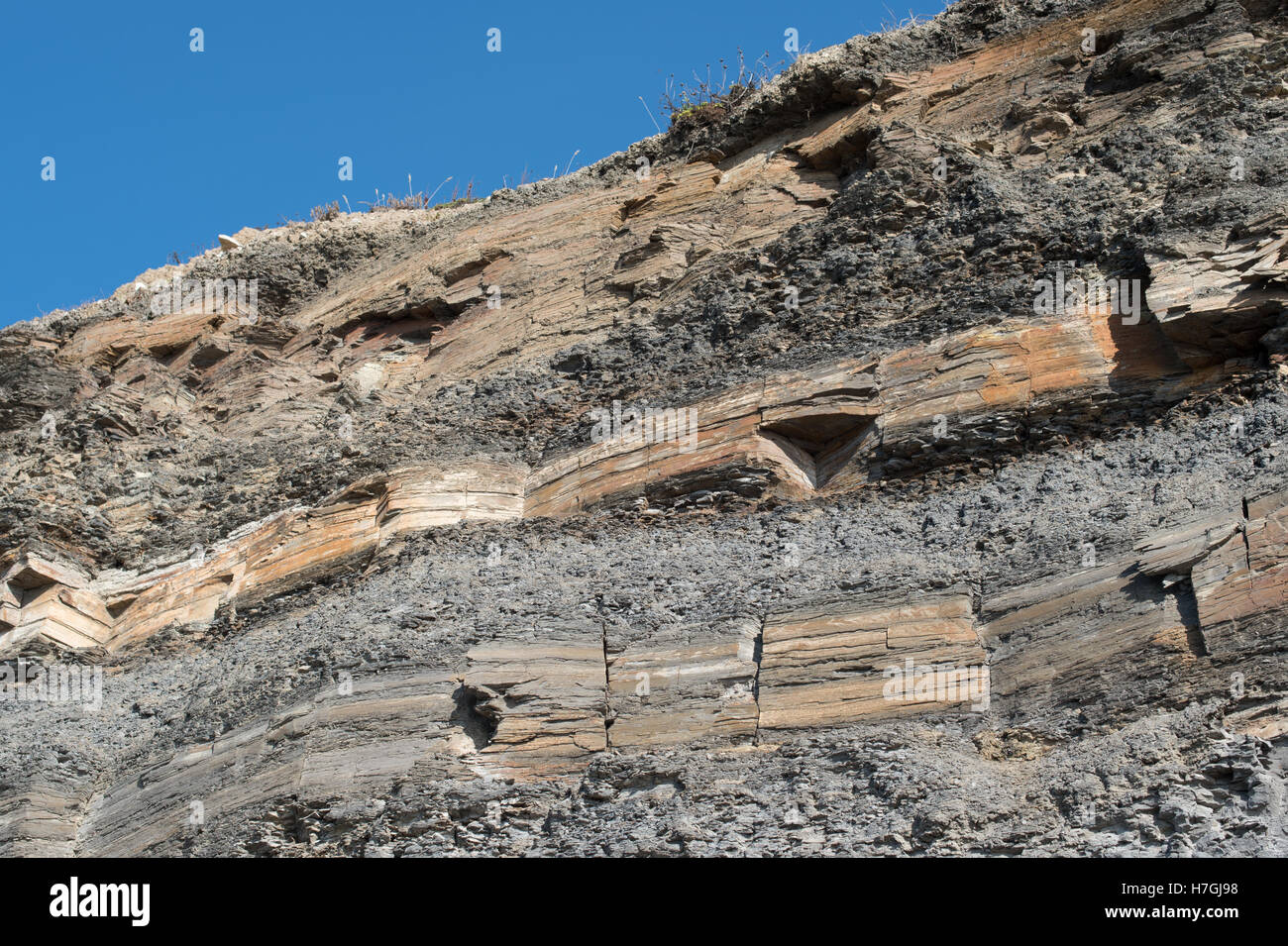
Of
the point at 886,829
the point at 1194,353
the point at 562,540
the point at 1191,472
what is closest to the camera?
the point at 886,829

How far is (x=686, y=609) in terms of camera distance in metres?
→ 10.7

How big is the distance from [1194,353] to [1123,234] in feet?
5.13

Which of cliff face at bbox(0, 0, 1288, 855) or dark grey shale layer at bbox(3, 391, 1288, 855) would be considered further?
cliff face at bbox(0, 0, 1288, 855)

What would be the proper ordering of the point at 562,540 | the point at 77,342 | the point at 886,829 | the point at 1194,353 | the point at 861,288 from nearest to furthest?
the point at 886,829 < the point at 1194,353 < the point at 562,540 < the point at 861,288 < the point at 77,342

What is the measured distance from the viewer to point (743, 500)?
12.1m

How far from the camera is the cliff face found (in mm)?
8922

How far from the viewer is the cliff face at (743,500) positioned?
8922mm

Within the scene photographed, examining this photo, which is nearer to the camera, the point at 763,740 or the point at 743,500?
the point at 763,740

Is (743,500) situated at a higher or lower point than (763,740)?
higher

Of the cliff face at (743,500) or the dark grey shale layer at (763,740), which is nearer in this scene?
the dark grey shale layer at (763,740)

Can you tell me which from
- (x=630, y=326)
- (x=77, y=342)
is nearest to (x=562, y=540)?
(x=630, y=326)
